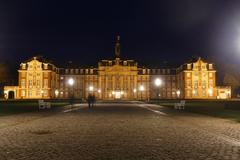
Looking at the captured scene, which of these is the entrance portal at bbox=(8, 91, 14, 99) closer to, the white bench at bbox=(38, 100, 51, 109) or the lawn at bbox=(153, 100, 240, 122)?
the white bench at bbox=(38, 100, 51, 109)

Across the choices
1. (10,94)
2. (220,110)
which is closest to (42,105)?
(220,110)

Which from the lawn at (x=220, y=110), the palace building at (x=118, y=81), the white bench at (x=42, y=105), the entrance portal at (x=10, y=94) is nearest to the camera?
the lawn at (x=220, y=110)

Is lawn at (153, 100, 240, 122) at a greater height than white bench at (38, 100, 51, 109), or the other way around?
white bench at (38, 100, 51, 109)

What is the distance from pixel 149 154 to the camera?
10.2m

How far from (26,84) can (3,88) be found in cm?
712

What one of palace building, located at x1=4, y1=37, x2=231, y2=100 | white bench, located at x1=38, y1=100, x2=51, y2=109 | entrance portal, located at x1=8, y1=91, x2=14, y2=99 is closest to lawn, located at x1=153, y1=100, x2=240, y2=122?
white bench, located at x1=38, y1=100, x2=51, y2=109

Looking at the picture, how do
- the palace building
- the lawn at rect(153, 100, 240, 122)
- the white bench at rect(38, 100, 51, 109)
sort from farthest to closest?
the palace building → the white bench at rect(38, 100, 51, 109) → the lawn at rect(153, 100, 240, 122)

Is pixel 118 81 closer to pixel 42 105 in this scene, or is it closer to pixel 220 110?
pixel 42 105

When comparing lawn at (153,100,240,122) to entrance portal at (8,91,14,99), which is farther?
entrance portal at (8,91,14,99)

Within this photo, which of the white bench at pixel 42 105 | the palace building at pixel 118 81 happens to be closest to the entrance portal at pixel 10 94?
the palace building at pixel 118 81

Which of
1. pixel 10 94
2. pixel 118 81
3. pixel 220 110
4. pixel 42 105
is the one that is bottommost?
pixel 220 110

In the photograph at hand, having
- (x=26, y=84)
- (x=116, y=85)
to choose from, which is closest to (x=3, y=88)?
(x=26, y=84)

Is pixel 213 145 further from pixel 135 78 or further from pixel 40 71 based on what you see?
pixel 135 78

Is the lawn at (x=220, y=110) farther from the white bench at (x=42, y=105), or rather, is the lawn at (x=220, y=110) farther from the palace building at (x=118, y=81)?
the palace building at (x=118, y=81)
